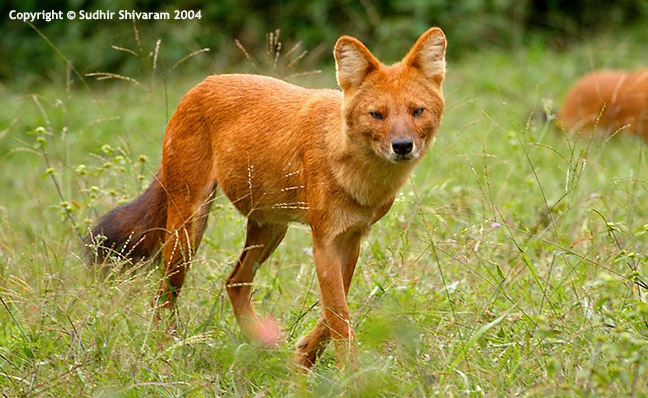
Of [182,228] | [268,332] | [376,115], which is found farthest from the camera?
[182,228]

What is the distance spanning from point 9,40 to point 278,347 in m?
9.22

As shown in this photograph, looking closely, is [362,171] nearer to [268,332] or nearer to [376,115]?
[376,115]

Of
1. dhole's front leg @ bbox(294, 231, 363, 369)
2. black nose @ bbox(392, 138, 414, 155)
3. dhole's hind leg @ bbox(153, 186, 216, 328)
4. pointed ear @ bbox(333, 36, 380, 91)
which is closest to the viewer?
black nose @ bbox(392, 138, 414, 155)

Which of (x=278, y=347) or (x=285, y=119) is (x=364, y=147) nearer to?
(x=285, y=119)

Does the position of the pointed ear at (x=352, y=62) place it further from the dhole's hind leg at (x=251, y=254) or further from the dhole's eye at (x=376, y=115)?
the dhole's hind leg at (x=251, y=254)

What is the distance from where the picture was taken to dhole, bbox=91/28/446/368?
389cm

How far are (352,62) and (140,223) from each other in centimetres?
139

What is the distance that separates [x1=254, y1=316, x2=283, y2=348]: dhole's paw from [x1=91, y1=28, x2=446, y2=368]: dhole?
0.01m

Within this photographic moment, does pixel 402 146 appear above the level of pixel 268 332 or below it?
above

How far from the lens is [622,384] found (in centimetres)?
306

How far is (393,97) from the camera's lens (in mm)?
3877

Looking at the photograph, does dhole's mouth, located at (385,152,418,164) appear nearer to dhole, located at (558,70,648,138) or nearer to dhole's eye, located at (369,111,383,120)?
dhole's eye, located at (369,111,383,120)

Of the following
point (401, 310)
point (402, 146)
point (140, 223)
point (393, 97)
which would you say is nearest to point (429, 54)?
point (393, 97)

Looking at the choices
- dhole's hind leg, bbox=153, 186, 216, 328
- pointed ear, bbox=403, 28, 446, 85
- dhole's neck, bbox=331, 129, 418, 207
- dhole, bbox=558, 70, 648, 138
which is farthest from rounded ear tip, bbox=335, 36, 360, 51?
dhole, bbox=558, 70, 648, 138
